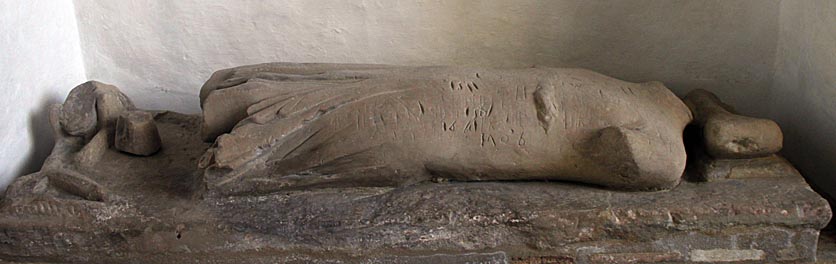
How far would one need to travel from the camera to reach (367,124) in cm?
288

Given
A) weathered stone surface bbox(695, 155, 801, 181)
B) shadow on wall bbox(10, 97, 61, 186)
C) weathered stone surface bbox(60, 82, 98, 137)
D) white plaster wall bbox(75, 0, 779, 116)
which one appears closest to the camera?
weathered stone surface bbox(695, 155, 801, 181)

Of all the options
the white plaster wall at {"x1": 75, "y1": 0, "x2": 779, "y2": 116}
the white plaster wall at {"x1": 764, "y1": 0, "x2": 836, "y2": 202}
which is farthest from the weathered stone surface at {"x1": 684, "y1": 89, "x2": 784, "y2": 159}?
the white plaster wall at {"x1": 75, "y1": 0, "x2": 779, "y2": 116}

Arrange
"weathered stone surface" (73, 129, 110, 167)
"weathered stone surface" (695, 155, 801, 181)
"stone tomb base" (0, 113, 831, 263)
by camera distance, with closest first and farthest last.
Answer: "stone tomb base" (0, 113, 831, 263) → "weathered stone surface" (695, 155, 801, 181) → "weathered stone surface" (73, 129, 110, 167)

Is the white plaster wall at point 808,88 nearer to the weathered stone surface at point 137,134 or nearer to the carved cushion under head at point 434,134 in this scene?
the carved cushion under head at point 434,134

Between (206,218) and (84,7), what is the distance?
139 centimetres

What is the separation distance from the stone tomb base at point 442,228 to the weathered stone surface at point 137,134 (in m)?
0.38

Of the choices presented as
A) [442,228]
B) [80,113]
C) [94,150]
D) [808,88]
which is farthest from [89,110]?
[808,88]

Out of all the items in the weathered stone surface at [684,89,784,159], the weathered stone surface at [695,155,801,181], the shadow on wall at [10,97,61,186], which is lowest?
the shadow on wall at [10,97,61,186]

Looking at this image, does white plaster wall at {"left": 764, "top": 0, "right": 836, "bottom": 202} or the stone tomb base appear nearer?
the stone tomb base

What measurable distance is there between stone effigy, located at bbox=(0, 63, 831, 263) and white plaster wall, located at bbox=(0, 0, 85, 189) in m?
0.33

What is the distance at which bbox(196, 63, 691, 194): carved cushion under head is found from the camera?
2.86 m

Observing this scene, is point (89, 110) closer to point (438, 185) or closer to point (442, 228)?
point (438, 185)

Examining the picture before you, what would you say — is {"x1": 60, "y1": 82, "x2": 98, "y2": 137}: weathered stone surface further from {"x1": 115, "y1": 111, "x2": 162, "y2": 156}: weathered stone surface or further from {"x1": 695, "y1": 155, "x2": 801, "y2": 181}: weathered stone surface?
{"x1": 695, "y1": 155, "x2": 801, "y2": 181}: weathered stone surface

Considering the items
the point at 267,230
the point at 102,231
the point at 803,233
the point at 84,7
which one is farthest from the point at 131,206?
the point at 803,233
